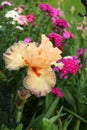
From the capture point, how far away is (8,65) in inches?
109

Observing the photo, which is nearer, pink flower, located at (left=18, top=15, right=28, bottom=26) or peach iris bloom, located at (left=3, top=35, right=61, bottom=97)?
peach iris bloom, located at (left=3, top=35, right=61, bottom=97)

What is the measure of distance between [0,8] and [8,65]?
2491 millimetres

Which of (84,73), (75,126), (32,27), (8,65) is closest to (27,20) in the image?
(32,27)

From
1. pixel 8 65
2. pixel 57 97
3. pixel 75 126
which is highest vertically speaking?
pixel 8 65

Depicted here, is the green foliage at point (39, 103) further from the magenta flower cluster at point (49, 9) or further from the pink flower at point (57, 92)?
the magenta flower cluster at point (49, 9)

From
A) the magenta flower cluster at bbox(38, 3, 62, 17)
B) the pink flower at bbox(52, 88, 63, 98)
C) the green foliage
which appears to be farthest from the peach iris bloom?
the magenta flower cluster at bbox(38, 3, 62, 17)

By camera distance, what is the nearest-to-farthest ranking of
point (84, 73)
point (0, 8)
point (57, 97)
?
1. point (57, 97)
2. point (84, 73)
3. point (0, 8)

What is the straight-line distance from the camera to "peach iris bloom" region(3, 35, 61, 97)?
276 cm

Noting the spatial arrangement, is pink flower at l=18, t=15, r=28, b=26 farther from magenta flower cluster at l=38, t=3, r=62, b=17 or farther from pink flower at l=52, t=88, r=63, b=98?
pink flower at l=52, t=88, r=63, b=98

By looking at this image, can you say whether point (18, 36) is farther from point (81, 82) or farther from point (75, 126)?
point (75, 126)

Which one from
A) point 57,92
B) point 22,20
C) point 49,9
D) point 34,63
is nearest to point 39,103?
point 57,92

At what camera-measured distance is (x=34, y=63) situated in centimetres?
278

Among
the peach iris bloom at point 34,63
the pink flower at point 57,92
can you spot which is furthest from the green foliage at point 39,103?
the peach iris bloom at point 34,63

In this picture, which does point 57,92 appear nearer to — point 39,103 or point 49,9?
point 39,103
